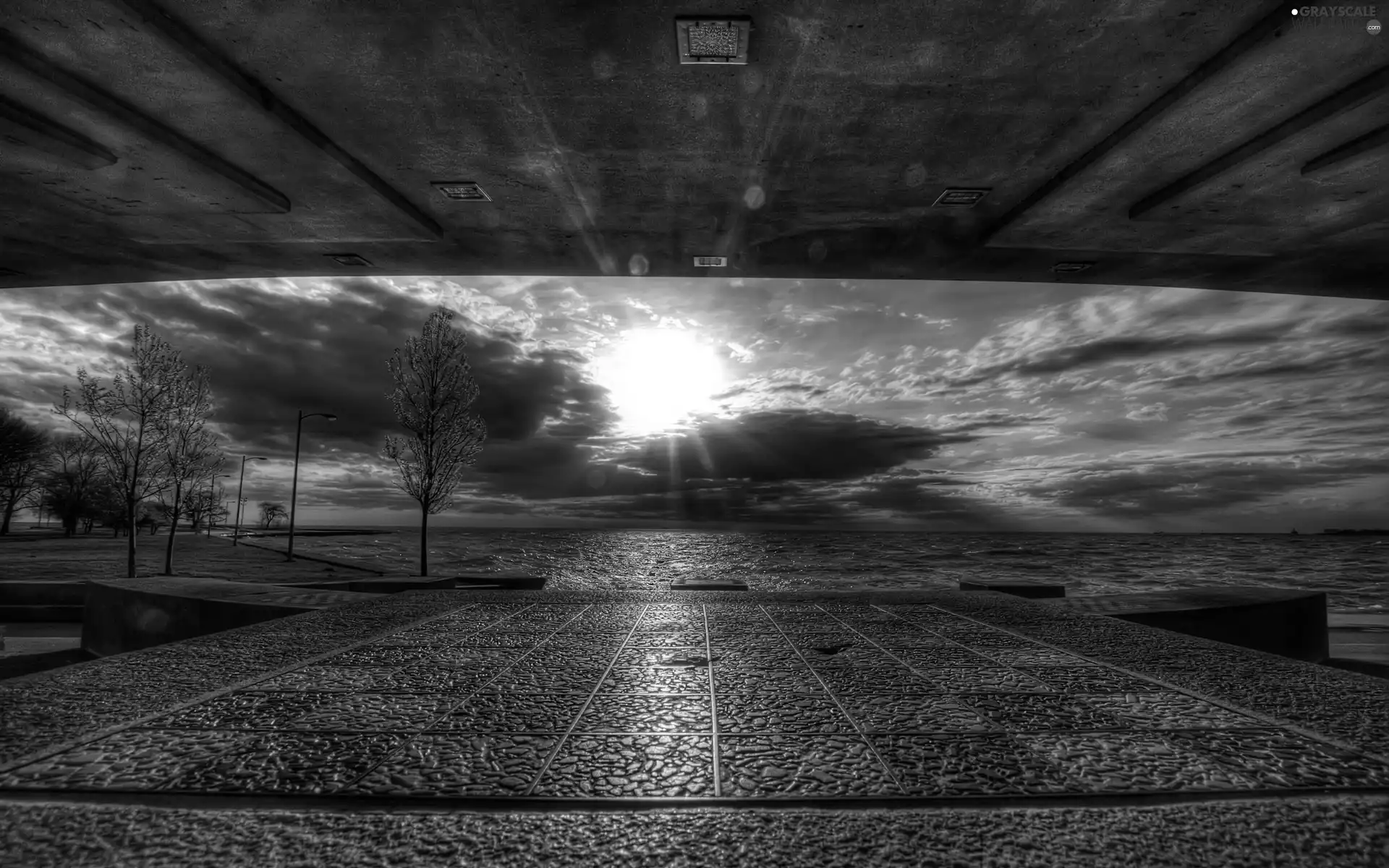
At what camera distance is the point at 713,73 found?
4875 mm

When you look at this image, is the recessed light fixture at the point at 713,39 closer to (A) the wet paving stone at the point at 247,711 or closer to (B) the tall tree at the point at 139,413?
(A) the wet paving stone at the point at 247,711

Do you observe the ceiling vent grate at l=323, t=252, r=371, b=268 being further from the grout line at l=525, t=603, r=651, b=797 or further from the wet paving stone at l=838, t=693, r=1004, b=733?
the wet paving stone at l=838, t=693, r=1004, b=733

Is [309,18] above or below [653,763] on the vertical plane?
above

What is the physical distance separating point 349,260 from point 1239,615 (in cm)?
1202

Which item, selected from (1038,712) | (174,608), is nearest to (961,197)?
(1038,712)

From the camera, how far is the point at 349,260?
27.4ft

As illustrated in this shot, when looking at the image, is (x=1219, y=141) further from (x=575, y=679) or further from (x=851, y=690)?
(x=575, y=679)

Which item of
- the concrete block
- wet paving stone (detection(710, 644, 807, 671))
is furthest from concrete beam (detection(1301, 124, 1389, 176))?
the concrete block

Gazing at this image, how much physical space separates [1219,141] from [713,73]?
177 inches

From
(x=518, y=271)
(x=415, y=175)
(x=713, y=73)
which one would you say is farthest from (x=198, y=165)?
(x=713, y=73)

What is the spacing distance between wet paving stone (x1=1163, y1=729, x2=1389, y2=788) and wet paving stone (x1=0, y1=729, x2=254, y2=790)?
174 inches

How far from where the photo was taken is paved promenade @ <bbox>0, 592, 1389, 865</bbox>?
7.85 feet

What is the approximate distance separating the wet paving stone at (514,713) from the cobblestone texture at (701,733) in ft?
0.05

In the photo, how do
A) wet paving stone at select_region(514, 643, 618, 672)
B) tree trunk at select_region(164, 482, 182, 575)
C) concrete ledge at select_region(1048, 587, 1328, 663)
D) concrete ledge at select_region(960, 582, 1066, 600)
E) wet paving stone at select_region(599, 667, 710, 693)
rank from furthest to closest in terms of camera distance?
1. tree trunk at select_region(164, 482, 182, 575)
2. concrete ledge at select_region(960, 582, 1066, 600)
3. concrete ledge at select_region(1048, 587, 1328, 663)
4. wet paving stone at select_region(514, 643, 618, 672)
5. wet paving stone at select_region(599, 667, 710, 693)
